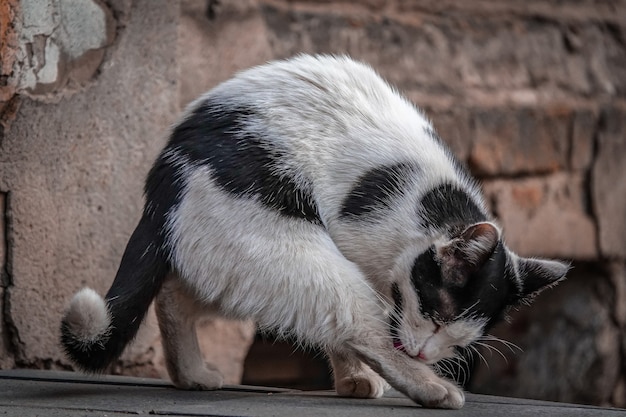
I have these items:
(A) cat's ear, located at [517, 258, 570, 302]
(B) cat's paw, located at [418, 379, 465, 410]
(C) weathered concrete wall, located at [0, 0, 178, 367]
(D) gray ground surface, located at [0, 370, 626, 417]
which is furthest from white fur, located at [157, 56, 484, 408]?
(C) weathered concrete wall, located at [0, 0, 178, 367]

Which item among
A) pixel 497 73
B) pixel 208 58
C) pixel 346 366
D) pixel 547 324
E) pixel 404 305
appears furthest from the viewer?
pixel 547 324

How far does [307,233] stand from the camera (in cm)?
301

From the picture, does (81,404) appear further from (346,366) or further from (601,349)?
(601,349)

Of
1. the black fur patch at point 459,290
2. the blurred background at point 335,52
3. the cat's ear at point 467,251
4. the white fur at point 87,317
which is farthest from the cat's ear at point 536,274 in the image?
the white fur at point 87,317

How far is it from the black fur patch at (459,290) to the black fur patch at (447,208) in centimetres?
14

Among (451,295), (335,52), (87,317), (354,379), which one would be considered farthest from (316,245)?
(335,52)

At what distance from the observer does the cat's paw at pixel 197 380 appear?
3234 mm

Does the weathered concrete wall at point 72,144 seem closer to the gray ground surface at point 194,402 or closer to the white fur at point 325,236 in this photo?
the gray ground surface at point 194,402

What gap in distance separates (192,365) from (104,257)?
2.40 ft

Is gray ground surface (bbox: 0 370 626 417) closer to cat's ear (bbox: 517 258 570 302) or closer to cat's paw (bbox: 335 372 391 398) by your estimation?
cat's paw (bbox: 335 372 391 398)

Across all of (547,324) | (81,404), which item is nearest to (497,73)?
(547,324)

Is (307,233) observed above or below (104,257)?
above

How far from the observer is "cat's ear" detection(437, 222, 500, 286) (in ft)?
9.49

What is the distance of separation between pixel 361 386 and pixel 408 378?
32 centimetres
